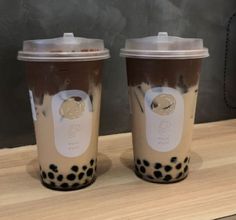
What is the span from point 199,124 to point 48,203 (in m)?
0.49

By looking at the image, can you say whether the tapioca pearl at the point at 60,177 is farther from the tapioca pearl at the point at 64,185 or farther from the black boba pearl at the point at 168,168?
the black boba pearl at the point at 168,168

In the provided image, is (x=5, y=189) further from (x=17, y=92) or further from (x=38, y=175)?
(x=17, y=92)

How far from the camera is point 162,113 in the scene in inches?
21.5

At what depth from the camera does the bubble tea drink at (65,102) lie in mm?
502

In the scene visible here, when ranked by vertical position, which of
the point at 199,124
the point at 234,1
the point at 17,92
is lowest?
the point at 199,124

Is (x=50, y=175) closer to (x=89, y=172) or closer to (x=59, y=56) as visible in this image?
(x=89, y=172)

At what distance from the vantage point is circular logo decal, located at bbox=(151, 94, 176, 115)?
54cm

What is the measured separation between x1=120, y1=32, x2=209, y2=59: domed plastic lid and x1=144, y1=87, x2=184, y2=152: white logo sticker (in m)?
0.05

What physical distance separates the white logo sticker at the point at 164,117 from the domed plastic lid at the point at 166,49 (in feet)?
0.16

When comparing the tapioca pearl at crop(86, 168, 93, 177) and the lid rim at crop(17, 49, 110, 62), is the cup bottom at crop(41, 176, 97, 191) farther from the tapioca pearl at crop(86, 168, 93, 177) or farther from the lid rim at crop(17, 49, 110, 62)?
the lid rim at crop(17, 49, 110, 62)

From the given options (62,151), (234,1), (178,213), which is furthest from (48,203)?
(234,1)

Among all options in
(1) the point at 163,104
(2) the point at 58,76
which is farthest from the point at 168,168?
(2) the point at 58,76

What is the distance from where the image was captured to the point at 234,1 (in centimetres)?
87

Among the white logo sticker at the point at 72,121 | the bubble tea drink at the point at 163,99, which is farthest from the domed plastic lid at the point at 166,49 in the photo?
the white logo sticker at the point at 72,121
